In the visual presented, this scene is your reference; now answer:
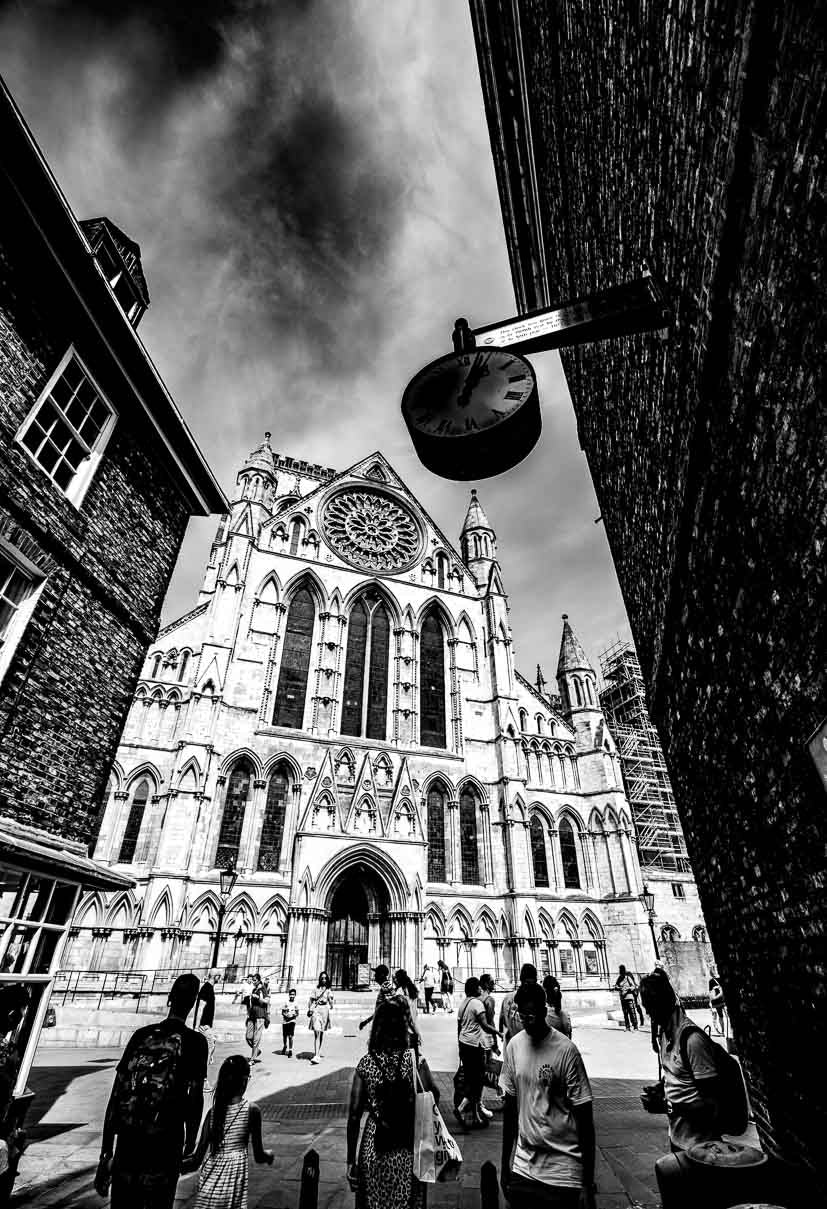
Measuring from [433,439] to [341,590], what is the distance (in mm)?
22220

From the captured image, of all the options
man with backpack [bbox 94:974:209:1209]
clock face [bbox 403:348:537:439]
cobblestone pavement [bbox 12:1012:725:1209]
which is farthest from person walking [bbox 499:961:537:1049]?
clock face [bbox 403:348:537:439]

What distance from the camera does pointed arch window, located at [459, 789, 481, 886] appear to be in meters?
21.2

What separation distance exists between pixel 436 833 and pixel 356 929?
4.34 metres

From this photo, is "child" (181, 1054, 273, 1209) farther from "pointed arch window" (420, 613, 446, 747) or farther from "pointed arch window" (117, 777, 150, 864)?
"pointed arch window" (420, 613, 446, 747)

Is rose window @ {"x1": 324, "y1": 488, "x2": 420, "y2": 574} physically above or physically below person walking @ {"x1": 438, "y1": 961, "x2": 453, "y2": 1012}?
above

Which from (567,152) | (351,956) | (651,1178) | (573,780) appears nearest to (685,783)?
(651,1178)

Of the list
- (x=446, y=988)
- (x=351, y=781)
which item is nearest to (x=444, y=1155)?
(x=446, y=988)

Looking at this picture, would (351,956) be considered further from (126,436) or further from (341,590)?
(126,436)

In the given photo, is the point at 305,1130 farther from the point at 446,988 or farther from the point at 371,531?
the point at 371,531

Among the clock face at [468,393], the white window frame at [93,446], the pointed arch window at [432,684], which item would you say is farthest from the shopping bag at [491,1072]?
the pointed arch window at [432,684]

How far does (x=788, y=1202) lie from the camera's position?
8.55 ft

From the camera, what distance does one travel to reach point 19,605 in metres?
7.12

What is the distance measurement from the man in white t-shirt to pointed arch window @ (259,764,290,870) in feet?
57.4

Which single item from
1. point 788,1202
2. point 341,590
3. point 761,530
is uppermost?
point 341,590
